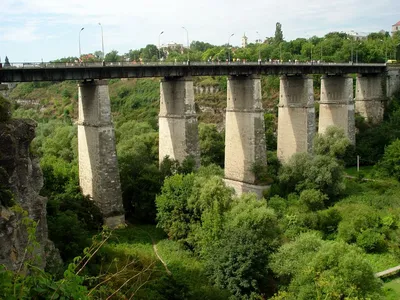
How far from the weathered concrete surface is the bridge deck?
46.4ft

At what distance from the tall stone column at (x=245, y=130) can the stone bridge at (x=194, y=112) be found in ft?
0.27

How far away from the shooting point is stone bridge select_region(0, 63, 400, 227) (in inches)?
1159

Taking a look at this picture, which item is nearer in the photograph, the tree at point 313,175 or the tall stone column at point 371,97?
the tree at point 313,175

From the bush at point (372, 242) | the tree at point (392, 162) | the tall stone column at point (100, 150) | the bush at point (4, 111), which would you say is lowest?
the bush at point (372, 242)

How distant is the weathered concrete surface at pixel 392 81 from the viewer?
57128mm

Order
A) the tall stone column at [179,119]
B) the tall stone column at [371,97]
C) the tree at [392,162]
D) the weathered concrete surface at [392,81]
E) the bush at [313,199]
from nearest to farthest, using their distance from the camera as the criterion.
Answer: the tall stone column at [179,119] → the bush at [313,199] → the tree at [392,162] → the tall stone column at [371,97] → the weathered concrete surface at [392,81]

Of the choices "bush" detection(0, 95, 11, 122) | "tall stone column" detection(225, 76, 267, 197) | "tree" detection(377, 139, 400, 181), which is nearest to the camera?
"bush" detection(0, 95, 11, 122)

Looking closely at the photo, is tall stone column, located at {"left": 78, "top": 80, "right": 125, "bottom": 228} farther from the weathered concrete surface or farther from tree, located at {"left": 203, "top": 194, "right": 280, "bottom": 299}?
the weathered concrete surface

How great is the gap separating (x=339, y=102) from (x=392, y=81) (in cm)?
1372

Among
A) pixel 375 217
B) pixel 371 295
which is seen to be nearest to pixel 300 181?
pixel 375 217

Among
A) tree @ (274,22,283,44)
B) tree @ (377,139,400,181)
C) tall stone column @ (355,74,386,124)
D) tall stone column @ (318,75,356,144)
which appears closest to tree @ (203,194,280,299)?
tree @ (377,139,400,181)

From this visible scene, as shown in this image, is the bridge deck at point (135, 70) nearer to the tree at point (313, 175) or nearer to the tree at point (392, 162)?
the tree at point (313, 175)

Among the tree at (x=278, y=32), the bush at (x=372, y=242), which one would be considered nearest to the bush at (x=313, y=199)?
the bush at (x=372, y=242)

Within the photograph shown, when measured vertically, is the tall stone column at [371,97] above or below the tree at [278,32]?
below
